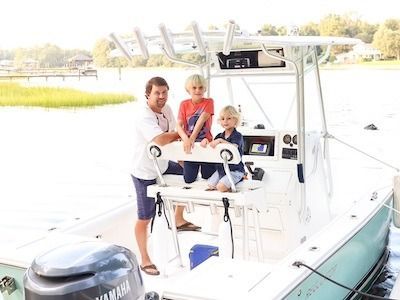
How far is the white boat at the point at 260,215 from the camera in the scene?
103 inches

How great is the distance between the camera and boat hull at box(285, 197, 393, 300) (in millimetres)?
2818

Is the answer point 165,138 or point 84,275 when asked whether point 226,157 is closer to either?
point 165,138

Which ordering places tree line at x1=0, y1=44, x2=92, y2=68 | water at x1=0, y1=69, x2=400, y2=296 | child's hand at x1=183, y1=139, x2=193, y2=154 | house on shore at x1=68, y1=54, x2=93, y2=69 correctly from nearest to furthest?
child's hand at x1=183, y1=139, x2=193, y2=154 < water at x1=0, y1=69, x2=400, y2=296 < house on shore at x1=68, y1=54, x2=93, y2=69 < tree line at x1=0, y1=44, x2=92, y2=68

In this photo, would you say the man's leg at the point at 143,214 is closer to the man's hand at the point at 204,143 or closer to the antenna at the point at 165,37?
the man's hand at the point at 204,143

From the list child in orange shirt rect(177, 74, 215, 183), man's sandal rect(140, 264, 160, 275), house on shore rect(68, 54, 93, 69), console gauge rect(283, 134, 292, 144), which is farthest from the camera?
house on shore rect(68, 54, 93, 69)

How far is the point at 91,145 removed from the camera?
12.8m

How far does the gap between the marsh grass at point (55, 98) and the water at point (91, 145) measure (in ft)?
1.05

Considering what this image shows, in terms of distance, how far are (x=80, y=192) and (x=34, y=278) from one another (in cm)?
663

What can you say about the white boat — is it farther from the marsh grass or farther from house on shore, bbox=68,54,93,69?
house on shore, bbox=68,54,93,69

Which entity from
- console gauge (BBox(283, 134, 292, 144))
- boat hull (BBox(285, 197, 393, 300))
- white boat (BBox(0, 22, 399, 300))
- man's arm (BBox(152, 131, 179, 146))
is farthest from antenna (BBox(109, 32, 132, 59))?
boat hull (BBox(285, 197, 393, 300))

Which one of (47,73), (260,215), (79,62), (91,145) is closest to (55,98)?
(79,62)

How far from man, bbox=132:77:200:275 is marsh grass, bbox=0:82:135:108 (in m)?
16.5

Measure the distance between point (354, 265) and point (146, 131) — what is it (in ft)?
4.95

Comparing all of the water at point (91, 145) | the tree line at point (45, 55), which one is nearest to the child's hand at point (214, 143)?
the water at point (91, 145)
